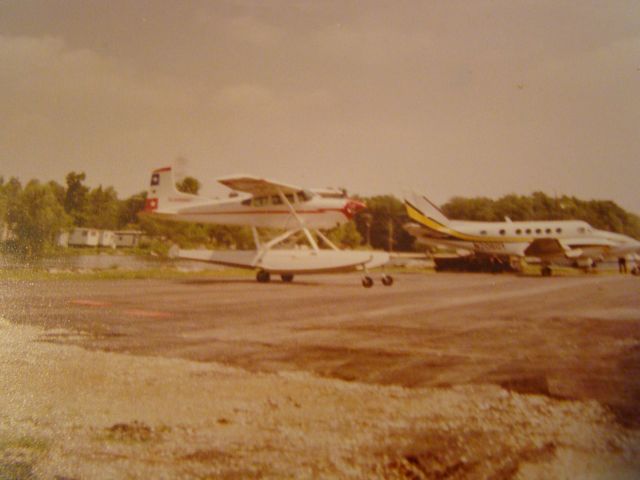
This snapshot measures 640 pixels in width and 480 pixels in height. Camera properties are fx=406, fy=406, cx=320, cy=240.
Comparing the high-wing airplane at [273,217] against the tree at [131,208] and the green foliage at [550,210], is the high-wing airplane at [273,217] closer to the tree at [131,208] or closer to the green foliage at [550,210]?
the tree at [131,208]

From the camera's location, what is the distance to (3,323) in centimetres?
187

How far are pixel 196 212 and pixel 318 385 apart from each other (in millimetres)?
1390

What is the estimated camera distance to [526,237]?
2121 millimetres

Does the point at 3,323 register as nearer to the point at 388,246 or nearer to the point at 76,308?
the point at 76,308

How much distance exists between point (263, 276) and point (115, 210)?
71.1 inches

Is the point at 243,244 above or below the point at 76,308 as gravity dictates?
above

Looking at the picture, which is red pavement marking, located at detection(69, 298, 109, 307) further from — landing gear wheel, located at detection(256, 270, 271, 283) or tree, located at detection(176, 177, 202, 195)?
Result: landing gear wheel, located at detection(256, 270, 271, 283)

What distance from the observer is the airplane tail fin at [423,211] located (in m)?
2.05

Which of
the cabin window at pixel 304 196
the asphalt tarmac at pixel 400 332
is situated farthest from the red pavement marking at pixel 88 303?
the cabin window at pixel 304 196

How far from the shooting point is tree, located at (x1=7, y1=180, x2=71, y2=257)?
2.00m

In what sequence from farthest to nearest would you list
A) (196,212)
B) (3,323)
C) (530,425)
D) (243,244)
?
(243,244)
(196,212)
(3,323)
(530,425)

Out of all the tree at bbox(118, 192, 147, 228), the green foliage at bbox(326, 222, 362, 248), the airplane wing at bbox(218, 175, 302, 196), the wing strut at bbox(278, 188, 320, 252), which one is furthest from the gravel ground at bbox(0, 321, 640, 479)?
the wing strut at bbox(278, 188, 320, 252)

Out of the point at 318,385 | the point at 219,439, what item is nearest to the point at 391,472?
the point at 318,385

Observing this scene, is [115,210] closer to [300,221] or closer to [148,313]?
[148,313]
